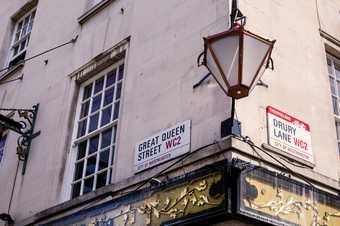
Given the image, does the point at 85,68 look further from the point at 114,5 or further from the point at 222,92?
the point at 222,92

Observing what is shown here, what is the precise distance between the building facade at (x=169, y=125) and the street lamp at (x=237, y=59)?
20.9 inches

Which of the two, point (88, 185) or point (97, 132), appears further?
point (97, 132)

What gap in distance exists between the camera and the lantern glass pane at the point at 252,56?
19.7ft

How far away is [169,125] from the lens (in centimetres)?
731

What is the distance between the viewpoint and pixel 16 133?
35.2ft

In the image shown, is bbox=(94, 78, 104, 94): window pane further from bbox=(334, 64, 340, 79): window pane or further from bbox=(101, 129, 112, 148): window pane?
bbox=(334, 64, 340, 79): window pane

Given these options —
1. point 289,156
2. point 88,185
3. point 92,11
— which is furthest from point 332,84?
point 92,11

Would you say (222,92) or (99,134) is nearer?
(222,92)

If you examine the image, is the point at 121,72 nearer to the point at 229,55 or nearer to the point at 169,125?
the point at 169,125

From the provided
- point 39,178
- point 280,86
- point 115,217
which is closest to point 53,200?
point 39,178

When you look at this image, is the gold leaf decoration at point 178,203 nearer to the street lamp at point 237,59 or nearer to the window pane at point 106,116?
the street lamp at point 237,59

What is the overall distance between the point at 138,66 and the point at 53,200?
100 inches

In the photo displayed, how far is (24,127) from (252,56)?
581cm

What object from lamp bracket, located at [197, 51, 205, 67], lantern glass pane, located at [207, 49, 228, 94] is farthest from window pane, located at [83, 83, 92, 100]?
lantern glass pane, located at [207, 49, 228, 94]
